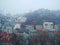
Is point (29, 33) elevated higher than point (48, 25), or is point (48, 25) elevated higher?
point (48, 25)

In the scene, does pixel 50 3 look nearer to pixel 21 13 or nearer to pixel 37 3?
pixel 37 3

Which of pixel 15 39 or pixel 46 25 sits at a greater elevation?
pixel 46 25

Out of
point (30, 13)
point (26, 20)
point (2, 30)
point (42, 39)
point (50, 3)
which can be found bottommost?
point (42, 39)

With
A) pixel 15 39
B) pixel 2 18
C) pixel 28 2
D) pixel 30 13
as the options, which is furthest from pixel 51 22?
pixel 2 18

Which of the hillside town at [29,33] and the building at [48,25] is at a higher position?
the building at [48,25]

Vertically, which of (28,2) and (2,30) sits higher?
(28,2)

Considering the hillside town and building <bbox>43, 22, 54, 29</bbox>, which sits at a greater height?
building <bbox>43, 22, 54, 29</bbox>

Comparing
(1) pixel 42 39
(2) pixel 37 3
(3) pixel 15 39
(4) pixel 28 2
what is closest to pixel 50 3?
(2) pixel 37 3

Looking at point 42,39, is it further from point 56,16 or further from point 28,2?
point 28,2
